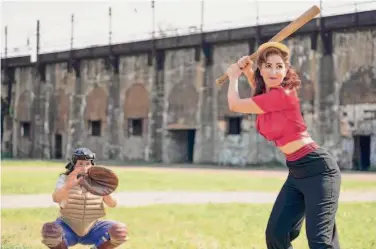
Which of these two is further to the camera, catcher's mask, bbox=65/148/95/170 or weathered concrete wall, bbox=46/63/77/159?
weathered concrete wall, bbox=46/63/77/159

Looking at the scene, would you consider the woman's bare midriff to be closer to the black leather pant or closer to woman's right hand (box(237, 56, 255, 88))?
the black leather pant

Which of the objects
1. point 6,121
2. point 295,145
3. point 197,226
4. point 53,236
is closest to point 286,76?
point 295,145

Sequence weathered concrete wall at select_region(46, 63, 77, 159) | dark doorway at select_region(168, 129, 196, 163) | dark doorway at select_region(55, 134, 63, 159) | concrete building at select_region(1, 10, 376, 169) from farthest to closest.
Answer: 1. dark doorway at select_region(55, 134, 63, 159)
2. weathered concrete wall at select_region(46, 63, 77, 159)
3. dark doorway at select_region(168, 129, 196, 163)
4. concrete building at select_region(1, 10, 376, 169)

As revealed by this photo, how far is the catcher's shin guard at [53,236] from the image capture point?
4070 millimetres

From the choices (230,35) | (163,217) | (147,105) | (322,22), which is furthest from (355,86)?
(163,217)

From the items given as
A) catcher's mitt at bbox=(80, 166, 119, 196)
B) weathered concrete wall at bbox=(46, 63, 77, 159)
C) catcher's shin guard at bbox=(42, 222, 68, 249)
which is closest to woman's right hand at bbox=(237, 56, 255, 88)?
catcher's mitt at bbox=(80, 166, 119, 196)

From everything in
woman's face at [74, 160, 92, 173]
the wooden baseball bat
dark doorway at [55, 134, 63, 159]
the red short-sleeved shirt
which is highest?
the wooden baseball bat

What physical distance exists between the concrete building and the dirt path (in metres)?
10.5

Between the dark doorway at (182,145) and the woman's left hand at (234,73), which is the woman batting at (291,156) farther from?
the dark doorway at (182,145)

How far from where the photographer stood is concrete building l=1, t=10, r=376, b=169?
22.0m

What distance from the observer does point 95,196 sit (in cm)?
427

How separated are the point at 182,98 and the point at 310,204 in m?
23.2

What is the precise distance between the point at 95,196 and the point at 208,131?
70.7 ft

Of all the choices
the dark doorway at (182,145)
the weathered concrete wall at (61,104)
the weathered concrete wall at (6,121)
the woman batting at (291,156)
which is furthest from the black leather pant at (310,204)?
the weathered concrete wall at (6,121)
